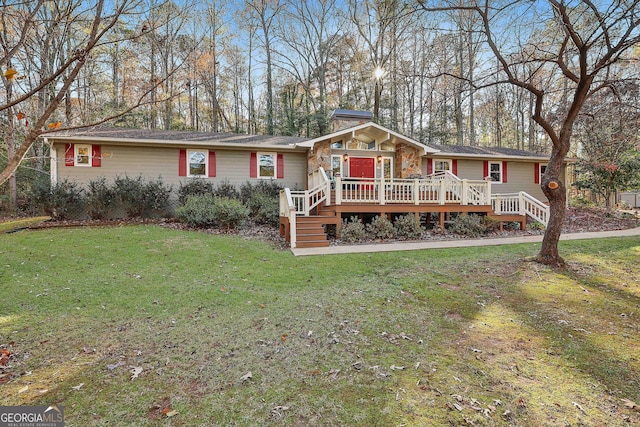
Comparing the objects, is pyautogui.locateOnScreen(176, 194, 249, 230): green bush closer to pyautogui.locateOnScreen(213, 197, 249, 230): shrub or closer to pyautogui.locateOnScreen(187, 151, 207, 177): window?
pyautogui.locateOnScreen(213, 197, 249, 230): shrub

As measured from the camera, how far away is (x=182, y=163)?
12742mm

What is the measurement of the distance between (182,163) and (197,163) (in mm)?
579

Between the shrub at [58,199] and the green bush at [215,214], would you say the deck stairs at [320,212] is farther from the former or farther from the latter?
the shrub at [58,199]

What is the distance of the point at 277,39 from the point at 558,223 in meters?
23.4

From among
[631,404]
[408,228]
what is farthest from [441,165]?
[631,404]

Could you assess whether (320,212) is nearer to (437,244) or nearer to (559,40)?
(437,244)

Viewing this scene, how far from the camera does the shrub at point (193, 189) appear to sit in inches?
481

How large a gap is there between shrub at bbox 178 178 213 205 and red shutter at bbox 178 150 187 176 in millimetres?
467

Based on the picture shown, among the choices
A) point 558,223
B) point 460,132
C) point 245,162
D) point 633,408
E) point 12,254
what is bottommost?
point 633,408

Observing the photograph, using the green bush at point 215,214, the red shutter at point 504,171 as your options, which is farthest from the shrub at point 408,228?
the red shutter at point 504,171

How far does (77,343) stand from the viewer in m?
3.27

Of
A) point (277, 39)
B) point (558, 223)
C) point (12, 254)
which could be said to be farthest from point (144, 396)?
point (277, 39)

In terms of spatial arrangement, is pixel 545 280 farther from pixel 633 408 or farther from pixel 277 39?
pixel 277 39

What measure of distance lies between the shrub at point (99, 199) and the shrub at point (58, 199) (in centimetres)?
36
